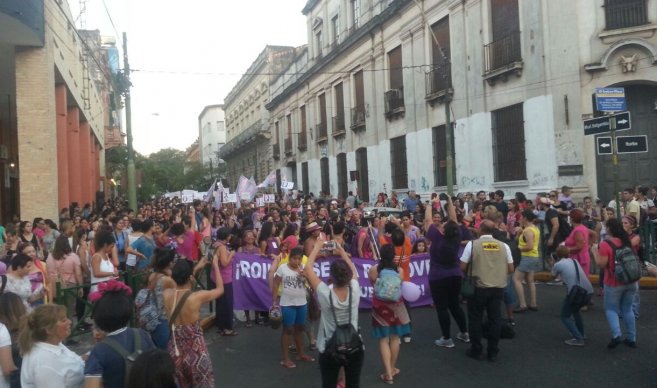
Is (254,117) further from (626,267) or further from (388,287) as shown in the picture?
(388,287)

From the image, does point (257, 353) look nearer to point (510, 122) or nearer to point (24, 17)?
point (24, 17)

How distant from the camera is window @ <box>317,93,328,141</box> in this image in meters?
37.3

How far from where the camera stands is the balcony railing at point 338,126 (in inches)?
1339

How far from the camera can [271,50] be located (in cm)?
4812

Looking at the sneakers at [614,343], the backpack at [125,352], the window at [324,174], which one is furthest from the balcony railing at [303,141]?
the backpack at [125,352]

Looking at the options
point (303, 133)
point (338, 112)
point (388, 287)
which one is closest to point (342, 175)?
point (338, 112)

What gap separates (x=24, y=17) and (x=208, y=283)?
894 centimetres

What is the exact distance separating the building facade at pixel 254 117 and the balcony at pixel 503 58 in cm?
2591

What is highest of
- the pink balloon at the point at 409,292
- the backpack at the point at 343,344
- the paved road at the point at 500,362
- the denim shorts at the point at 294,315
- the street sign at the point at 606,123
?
the street sign at the point at 606,123

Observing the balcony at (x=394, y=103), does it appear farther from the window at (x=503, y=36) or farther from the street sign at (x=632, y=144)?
the street sign at (x=632, y=144)

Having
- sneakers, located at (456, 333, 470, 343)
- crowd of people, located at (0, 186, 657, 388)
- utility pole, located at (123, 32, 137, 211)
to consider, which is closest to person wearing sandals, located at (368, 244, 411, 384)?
crowd of people, located at (0, 186, 657, 388)

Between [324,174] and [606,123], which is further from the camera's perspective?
[324,174]

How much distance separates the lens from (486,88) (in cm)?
2017

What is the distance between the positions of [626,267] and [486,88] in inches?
546
